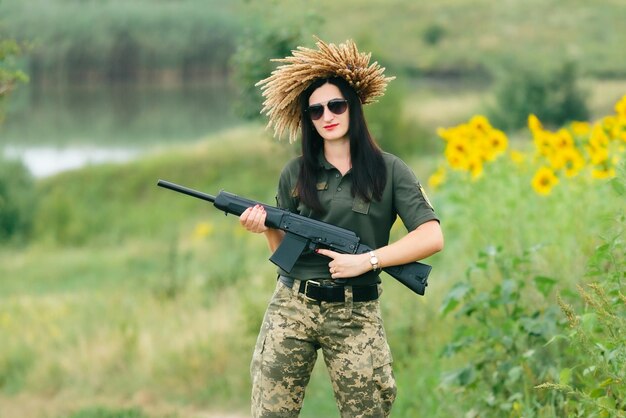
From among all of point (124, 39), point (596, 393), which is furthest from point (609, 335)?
point (124, 39)

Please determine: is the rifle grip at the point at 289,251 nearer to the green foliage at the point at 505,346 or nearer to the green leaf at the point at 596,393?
the green leaf at the point at 596,393

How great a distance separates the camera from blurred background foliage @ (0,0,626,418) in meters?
5.24

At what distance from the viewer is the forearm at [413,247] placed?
12.4 ft

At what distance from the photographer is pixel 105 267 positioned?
64.0ft

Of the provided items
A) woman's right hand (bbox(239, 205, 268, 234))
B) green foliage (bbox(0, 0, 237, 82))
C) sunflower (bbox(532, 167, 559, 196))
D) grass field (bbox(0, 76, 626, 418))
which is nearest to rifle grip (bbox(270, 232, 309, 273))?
woman's right hand (bbox(239, 205, 268, 234))

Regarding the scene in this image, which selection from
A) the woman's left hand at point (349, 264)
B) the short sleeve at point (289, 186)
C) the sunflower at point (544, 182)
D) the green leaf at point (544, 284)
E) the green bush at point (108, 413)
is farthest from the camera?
the sunflower at point (544, 182)

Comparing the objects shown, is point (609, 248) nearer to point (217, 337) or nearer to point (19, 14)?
point (217, 337)

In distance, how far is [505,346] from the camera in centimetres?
520

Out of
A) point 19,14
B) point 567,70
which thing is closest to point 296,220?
point 567,70

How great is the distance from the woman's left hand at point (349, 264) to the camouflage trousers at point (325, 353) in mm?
102

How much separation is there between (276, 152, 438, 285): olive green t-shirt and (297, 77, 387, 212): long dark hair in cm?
3

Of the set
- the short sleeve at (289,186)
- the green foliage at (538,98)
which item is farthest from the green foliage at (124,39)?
the short sleeve at (289,186)

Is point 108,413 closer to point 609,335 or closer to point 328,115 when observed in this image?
point 328,115

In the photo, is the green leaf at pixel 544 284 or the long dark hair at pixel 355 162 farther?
the green leaf at pixel 544 284
